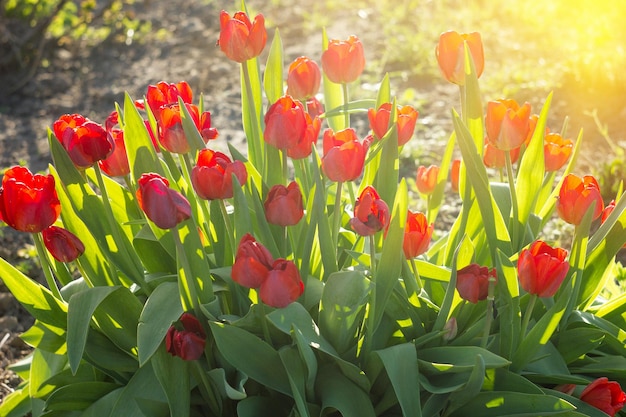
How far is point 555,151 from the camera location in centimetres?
176

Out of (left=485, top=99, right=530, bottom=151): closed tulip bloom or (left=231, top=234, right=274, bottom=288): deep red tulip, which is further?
(left=485, top=99, right=530, bottom=151): closed tulip bloom

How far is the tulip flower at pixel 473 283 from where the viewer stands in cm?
138

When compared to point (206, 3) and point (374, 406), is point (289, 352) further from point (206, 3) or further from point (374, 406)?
point (206, 3)

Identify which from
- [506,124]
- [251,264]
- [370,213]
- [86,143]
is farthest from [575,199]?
[86,143]

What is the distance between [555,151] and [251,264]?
2.71ft

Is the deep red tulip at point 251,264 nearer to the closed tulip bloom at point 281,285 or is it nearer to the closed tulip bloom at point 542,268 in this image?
the closed tulip bloom at point 281,285

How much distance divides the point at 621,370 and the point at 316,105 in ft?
2.86

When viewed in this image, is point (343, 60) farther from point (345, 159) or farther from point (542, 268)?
point (542, 268)

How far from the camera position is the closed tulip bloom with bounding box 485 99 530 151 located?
1498 mm

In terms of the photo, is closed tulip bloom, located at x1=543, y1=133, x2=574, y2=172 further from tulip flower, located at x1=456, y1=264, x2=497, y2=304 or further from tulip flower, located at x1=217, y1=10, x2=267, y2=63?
tulip flower, located at x1=217, y1=10, x2=267, y2=63

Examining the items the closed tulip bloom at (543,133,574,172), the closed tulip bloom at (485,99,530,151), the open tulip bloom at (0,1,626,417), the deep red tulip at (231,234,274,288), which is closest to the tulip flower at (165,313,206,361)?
the open tulip bloom at (0,1,626,417)

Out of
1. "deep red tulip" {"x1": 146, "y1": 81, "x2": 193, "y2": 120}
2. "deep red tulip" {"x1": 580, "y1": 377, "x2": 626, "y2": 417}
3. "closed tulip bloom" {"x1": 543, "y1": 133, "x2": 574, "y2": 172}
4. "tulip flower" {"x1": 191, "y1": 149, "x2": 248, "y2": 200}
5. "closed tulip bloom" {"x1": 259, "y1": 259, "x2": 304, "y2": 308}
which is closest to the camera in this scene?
"closed tulip bloom" {"x1": 259, "y1": 259, "x2": 304, "y2": 308}

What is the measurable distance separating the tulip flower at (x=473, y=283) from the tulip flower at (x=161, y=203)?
48cm

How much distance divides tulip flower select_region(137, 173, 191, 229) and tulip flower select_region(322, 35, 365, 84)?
535 millimetres
